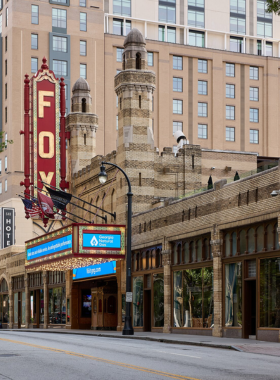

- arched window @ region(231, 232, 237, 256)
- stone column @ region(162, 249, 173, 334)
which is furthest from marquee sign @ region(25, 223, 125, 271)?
arched window @ region(231, 232, 237, 256)

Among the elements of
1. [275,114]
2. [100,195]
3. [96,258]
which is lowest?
Answer: [96,258]

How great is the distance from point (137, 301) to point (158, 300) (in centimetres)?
304

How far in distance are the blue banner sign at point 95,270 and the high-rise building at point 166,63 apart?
35459 mm

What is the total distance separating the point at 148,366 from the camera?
1650 cm

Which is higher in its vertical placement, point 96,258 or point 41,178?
point 41,178

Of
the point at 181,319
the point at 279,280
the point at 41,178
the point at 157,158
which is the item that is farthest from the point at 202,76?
the point at 279,280

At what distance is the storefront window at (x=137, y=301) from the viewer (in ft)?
132

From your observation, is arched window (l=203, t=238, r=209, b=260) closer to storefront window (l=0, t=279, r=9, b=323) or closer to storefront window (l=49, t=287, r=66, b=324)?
storefront window (l=49, t=287, r=66, b=324)

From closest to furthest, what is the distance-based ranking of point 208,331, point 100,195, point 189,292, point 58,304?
point 208,331 → point 189,292 → point 100,195 → point 58,304

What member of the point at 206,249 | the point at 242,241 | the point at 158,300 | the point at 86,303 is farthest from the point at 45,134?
the point at 242,241

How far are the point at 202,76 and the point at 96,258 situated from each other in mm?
55959

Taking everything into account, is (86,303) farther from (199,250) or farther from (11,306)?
(11,306)

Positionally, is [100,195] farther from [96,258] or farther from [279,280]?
[279,280]

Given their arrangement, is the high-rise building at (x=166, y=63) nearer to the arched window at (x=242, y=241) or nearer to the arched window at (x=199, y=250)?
the arched window at (x=199, y=250)
